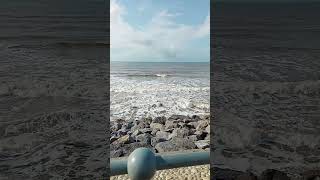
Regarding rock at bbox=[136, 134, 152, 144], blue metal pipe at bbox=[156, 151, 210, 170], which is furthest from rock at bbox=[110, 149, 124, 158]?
blue metal pipe at bbox=[156, 151, 210, 170]

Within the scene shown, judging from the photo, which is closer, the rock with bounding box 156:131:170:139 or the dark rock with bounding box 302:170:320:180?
the dark rock with bounding box 302:170:320:180

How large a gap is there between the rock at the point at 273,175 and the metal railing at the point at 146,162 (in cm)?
45

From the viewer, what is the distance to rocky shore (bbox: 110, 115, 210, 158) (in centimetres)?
570

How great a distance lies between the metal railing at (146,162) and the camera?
1701 mm

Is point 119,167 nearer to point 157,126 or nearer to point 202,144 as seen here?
point 202,144

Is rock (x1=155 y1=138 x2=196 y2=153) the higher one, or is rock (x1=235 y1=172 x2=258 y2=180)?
rock (x1=235 y1=172 x2=258 y2=180)

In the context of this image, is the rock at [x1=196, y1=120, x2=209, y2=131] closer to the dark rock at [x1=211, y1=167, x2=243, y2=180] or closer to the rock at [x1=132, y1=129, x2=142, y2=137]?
the rock at [x1=132, y1=129, x2=142, y2=137]

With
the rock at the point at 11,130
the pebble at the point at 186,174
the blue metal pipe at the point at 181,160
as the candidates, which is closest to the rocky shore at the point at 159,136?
the pebble at the point at 186,174

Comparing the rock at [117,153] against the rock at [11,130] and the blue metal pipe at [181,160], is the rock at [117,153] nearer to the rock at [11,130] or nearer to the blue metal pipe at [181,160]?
the blue metal pipe at [181,160]

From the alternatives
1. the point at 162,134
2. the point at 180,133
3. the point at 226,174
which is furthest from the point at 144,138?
the point at 226,174

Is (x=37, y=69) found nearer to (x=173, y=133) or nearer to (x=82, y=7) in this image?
(x=82, y=7)

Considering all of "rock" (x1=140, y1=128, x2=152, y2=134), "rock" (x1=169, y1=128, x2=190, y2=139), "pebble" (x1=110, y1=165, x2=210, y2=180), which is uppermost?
"rock" (x1=169, y1=128, x2=190, y2=139)

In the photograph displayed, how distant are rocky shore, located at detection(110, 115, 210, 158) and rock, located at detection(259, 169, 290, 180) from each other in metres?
3.52

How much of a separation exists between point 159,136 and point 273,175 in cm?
558
